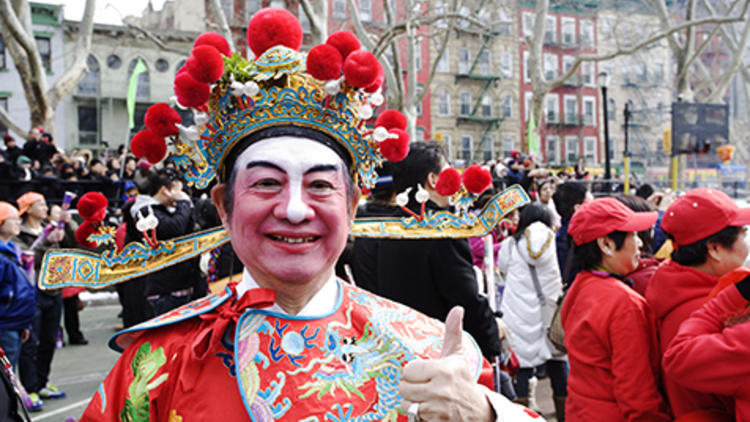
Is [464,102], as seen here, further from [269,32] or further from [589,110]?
[269,32]

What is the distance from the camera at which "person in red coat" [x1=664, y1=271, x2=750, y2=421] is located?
201cm

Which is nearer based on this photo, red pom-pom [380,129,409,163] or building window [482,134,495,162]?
red pom-pom [380,129,409,163]

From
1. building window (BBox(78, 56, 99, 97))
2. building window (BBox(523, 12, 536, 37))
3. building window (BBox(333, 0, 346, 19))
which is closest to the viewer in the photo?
building window (BBox(333, 0, 346, 19))

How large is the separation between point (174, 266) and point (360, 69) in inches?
138

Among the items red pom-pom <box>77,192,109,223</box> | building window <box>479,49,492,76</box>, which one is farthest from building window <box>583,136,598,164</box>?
red pom-pom <box>77,192,109,223</box>

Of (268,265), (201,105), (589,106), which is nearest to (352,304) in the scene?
(268,265)

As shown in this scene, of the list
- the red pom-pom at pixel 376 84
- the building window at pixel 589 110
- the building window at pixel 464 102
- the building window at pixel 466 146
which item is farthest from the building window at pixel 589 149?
the red pom-pom at pixel 376 84

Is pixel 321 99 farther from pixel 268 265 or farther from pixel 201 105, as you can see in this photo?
pixel 268 265

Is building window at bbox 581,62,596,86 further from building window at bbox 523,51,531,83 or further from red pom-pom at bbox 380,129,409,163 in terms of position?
red pom-pom at bbox 380,129,409,163

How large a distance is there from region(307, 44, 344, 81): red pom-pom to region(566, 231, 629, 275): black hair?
6.00 ft

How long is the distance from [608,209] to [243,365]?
2078mm

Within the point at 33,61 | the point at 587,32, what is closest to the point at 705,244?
the point at 33,61

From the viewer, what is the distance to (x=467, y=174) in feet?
7.73

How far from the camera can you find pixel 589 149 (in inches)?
1591
